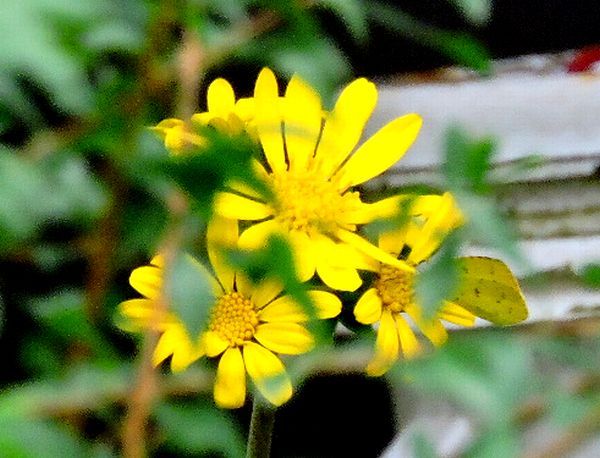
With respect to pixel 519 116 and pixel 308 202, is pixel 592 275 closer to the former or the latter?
pixel 308 202

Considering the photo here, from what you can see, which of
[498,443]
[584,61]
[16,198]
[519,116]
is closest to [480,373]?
[498,443]

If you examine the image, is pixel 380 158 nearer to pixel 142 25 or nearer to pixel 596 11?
pixel 142 25

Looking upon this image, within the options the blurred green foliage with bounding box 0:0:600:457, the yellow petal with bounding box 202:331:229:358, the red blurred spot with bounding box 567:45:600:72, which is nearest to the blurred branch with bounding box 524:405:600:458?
the blurred green foliage with bounding box 0:0:600:457

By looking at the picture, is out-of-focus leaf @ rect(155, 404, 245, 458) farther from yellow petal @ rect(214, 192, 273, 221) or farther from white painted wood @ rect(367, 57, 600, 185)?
white painted wood @ rect(367, 57, 600, 185)

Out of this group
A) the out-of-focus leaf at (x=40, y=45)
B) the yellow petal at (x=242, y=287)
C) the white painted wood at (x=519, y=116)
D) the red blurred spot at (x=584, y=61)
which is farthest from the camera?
the red blurred spot at (x=584, y=61)

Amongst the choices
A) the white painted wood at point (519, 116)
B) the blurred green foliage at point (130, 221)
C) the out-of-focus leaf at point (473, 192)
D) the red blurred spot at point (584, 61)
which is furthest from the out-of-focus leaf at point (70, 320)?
the red blurred spot at point (584, 61)

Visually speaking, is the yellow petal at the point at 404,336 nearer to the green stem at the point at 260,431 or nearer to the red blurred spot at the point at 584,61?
the green stem at the point at 260,431

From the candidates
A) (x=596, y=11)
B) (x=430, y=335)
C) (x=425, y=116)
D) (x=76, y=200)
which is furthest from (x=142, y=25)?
(x=596, y=11)
